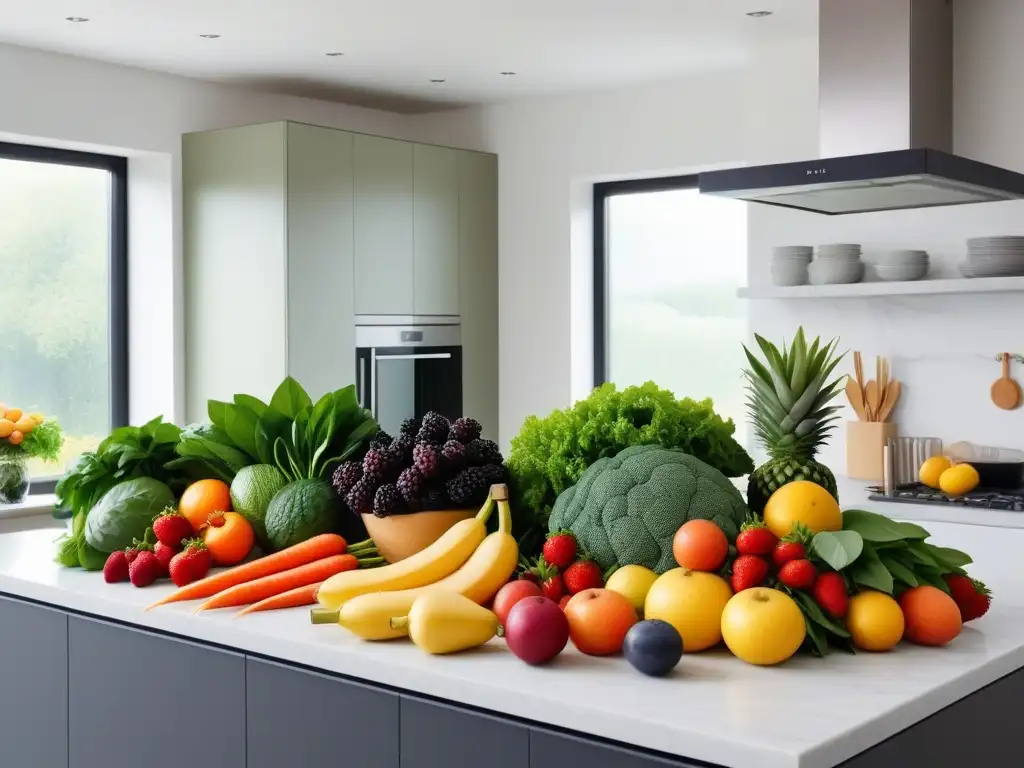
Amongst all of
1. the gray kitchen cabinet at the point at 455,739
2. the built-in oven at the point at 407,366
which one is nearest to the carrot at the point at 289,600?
the gray kitchen cabinet at the point at 455,739

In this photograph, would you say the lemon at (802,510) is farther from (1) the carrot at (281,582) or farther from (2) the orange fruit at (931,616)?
(1) the carrot at (281,582)

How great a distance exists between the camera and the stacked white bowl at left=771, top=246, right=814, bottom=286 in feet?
15.4

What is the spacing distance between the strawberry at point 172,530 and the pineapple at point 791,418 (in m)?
0.91

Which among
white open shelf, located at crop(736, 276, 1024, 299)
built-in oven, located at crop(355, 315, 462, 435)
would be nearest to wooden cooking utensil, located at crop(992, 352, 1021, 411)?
white open shelf, located at crop(736, 276, 1024, 299)

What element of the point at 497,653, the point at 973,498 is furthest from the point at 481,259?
the point at 497,653

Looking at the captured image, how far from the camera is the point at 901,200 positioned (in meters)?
3.99

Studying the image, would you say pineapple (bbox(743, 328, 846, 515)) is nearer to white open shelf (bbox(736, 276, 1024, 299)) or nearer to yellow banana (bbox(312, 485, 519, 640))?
yellow banana (bbox(312, 485, 519, 640))

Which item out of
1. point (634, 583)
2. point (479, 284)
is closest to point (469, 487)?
point (634, 583)

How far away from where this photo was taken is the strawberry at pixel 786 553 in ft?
4.92

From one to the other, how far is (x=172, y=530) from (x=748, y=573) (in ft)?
3.19

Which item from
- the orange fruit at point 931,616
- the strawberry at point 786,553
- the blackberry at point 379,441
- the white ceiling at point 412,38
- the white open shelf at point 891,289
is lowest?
the orange fruit at point 931,616

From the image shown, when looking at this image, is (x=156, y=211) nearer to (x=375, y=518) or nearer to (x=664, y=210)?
(x=664, y=210)

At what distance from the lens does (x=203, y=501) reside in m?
2.08

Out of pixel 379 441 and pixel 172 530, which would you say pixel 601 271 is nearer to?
pixel 379 441
